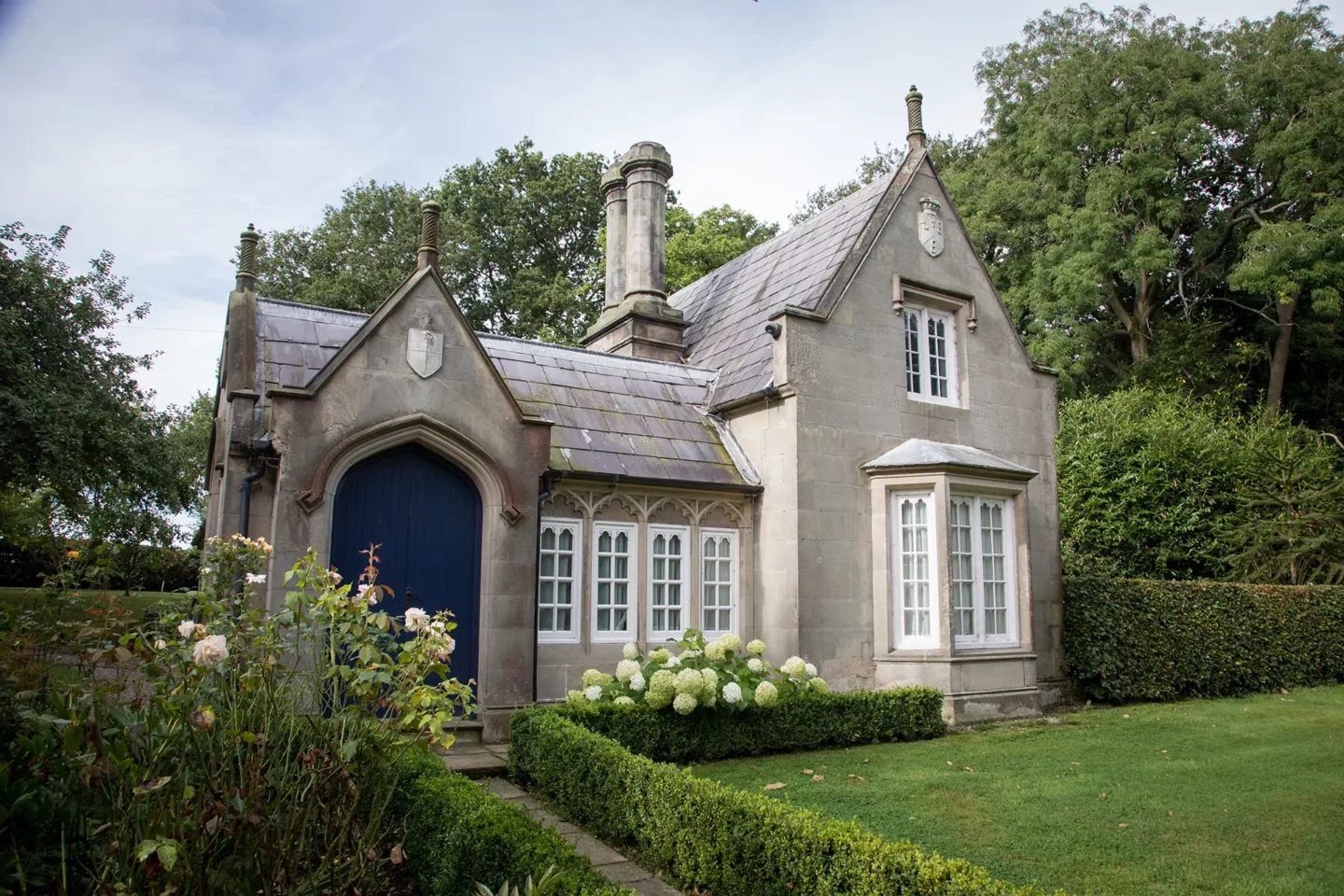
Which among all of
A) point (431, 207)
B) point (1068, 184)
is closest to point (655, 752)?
point (431, 207)

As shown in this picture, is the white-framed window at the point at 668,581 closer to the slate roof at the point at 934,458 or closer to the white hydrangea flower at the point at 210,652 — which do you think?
the slate roof at the point at 934,458

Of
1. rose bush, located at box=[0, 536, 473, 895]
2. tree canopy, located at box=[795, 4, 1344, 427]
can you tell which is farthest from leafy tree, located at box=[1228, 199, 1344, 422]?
rose bush, located at box=[0, 536, 473, 895]

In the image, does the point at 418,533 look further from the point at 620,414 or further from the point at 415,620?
the point at 415,620

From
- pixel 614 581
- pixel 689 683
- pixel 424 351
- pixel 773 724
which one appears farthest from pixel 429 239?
pixel 773 724

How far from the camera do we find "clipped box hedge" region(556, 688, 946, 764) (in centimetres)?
916

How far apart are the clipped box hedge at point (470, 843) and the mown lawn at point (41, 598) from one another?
2.47 meters

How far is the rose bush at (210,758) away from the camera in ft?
13.3

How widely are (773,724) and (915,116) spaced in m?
10.9

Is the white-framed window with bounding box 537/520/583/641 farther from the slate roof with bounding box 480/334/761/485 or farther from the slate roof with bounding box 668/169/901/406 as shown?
the slate roof with bounding box 668/169/901/406

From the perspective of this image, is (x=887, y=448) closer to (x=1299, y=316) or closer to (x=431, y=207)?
A: (x=431, y=207)

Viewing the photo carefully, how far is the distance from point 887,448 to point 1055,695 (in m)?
5.29

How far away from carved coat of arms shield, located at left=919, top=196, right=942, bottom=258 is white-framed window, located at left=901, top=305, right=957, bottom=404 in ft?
3.48

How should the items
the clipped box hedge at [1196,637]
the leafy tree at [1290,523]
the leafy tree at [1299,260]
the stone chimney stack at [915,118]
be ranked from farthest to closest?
the leafy tree at [1299,260]
the leafy tree at [1290,523]
the stone chimney stack at [915,118]
the clipped box hedge at [1196,637]

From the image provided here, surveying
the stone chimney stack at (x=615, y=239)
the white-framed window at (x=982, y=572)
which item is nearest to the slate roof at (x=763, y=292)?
the stone chimney stack at (x=615, y=239)
